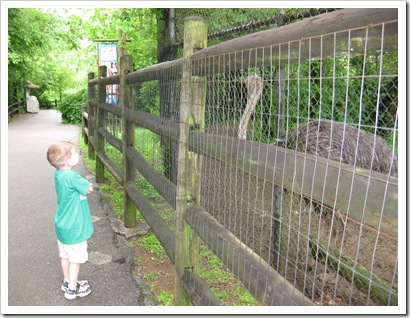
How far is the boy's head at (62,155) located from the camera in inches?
120

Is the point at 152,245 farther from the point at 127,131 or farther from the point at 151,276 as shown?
the point at 127,131

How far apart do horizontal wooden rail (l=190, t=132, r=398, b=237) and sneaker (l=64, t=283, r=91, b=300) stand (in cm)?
203

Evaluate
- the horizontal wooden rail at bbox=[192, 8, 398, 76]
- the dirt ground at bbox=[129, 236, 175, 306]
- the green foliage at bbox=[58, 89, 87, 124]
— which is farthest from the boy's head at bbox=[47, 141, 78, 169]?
the green foliage at bbox=[58, 89, 87, 124]

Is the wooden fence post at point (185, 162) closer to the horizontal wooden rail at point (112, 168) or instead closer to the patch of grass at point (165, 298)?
the patch of grass at point (165, 298)

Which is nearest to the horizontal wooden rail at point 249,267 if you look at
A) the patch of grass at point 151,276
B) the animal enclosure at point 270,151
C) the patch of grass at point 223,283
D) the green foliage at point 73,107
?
the animal enclosure at point 270,151

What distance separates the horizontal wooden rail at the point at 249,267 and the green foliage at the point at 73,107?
65.1ft

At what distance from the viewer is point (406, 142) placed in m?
1.34

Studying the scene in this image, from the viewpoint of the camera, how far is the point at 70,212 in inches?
123

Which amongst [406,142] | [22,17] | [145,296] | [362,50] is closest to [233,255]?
[406,142]

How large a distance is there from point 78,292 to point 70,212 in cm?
67

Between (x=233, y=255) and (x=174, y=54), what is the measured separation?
4223 millimetres

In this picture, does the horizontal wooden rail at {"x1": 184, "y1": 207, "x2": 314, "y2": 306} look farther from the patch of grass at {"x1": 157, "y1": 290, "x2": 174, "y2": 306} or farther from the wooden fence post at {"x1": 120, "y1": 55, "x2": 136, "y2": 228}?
the wooden fence post at {"x1": 120, "y1": 55, "x2": 136, "y2": 228}

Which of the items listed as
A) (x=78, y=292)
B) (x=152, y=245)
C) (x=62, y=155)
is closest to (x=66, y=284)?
(x=78, y=292)

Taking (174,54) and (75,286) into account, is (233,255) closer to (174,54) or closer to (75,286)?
(75,286)
